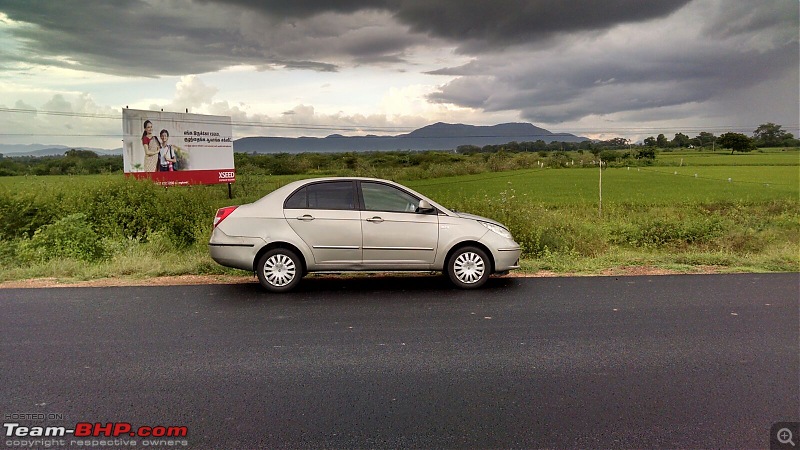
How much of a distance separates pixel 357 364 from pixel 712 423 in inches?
108

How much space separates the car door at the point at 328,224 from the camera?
6980 mm

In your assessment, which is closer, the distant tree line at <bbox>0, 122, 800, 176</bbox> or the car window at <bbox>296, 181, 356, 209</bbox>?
the car window at <bbox>296, 181, 356, 209</bbox>

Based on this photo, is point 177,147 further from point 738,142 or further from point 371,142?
point 738,142

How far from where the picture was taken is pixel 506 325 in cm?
548

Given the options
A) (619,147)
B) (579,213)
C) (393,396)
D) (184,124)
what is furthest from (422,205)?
(619,147)

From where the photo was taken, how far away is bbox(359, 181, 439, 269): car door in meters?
7.07

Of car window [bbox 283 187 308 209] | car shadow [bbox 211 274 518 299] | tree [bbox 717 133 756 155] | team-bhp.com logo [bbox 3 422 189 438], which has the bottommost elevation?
team-bhp.com logo [bbox 3 422 189 438]

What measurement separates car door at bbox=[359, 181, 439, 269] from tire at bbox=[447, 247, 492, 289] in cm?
34

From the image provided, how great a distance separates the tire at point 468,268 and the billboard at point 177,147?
48.3 feet

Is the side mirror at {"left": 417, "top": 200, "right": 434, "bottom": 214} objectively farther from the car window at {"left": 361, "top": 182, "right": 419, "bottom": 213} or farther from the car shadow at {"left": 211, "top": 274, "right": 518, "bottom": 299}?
the car shadow at {"left": 211, "top": 274, "right": 518, "bottom": 299}

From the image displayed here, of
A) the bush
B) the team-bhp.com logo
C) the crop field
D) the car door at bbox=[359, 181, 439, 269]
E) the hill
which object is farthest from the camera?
the hill

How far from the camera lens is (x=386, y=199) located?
23.8ft

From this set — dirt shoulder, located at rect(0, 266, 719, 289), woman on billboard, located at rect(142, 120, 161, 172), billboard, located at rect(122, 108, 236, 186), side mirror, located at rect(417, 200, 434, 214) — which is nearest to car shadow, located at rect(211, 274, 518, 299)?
dirt shoulder, located at rect(0, 266, 719, 289)

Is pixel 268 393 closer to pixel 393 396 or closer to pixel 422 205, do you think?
pixel 393 396
